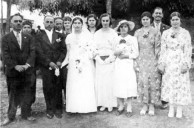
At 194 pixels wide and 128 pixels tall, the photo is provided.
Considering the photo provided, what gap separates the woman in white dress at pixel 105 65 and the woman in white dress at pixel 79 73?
0.86 feet

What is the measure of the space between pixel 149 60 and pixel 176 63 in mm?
540

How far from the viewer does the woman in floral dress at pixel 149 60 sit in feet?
17.4

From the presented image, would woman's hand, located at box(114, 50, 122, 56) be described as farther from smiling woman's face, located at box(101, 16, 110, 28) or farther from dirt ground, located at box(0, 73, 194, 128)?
dirt ground, located at box(0, 73, 194, 128)

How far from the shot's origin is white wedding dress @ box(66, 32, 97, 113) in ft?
18.0

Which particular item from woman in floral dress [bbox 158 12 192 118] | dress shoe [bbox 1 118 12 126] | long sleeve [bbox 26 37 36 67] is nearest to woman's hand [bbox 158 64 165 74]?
woman in floral dress [bbox 158 12 192 118]

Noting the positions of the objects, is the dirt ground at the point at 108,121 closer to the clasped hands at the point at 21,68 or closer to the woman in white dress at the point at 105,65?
the woman in white dress at the point at 105,65

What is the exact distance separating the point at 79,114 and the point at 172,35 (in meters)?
2.58

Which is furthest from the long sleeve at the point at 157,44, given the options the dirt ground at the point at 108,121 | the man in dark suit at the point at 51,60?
the man in dark suit at the point at 51,60

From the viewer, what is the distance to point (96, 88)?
580cm

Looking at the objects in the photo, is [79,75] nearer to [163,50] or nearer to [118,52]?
[118,52]

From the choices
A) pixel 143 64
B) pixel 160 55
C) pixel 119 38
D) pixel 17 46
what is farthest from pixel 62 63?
pixel 160 55

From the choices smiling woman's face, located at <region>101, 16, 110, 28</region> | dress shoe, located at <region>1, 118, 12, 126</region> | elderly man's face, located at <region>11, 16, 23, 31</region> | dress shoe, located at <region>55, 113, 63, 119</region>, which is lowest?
dress shoe, located at <region>1, 118, 12, 126</region>

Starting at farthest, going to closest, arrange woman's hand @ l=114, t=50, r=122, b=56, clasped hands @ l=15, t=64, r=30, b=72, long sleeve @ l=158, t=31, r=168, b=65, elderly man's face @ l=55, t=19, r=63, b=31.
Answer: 1. elderly man's face @ l=55, t=19, r=63, b=31
2. woman's hand @ l=114, t=50, r=122, b=56
3. long sleeve @ l=158, t=31, r=168, b=65
4. clasped hands @ l=15, t=64, r=30, b=72

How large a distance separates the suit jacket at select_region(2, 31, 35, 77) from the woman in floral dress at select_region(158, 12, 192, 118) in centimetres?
266
